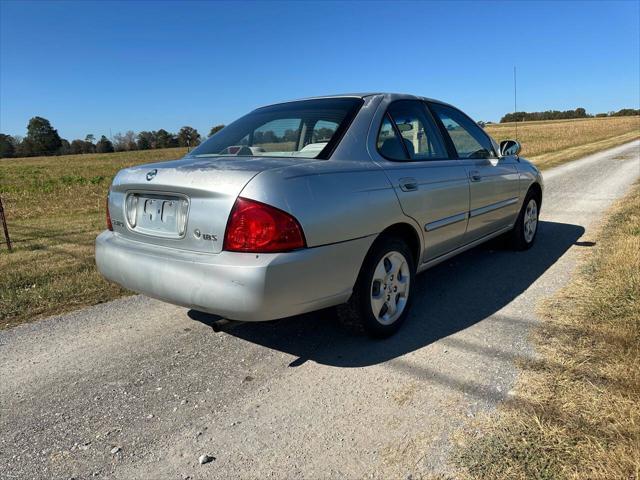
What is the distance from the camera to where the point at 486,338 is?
3.15m

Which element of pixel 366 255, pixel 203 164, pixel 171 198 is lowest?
pixel 366 255

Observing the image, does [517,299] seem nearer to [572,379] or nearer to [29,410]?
[572,379]

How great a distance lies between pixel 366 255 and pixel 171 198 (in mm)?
1220

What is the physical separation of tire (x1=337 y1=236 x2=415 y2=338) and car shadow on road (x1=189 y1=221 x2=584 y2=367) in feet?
0.45

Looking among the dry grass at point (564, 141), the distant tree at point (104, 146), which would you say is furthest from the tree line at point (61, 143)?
the dry grass at point (564, 141)

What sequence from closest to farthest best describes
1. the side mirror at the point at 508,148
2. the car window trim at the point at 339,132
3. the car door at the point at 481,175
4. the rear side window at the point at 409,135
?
1. the car window trim at the point at 339,132
2. the rear side window at the point at 409,135
3. the car door at the point at 481,175
4. the side mirror at the point at 508,148

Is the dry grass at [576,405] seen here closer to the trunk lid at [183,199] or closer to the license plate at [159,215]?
the trunk lid at [183,199]

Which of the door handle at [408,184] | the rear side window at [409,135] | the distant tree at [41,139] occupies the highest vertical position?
the distant tree at [41,139]

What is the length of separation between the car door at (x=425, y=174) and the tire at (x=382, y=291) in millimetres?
295

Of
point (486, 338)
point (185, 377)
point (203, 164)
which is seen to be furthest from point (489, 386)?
point (203, 164)

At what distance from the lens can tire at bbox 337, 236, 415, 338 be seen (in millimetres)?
2932

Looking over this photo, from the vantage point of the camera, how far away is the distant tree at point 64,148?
87688 mm

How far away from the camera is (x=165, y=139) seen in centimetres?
8856

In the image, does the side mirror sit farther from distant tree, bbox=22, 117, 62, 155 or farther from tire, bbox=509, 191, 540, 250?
distant tree, bbox=22, 117, 62, 155
